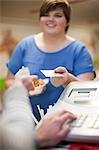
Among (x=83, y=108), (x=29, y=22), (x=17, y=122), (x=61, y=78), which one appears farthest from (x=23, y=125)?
(x=29, y=22)

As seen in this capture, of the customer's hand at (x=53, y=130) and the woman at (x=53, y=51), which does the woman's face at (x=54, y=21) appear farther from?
the customer's hand at (x=53, y=130)

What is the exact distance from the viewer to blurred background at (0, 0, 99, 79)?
3842 millimetres

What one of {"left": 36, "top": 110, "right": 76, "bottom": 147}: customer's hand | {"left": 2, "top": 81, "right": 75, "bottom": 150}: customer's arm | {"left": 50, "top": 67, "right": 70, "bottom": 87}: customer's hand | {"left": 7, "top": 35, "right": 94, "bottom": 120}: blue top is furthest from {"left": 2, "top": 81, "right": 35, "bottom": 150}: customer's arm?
{"left": 7, "top": 35, "right": 94, "bottom": 120}: blue top

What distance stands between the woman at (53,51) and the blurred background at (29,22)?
2.19 meters

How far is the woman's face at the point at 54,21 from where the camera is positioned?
1332 mm

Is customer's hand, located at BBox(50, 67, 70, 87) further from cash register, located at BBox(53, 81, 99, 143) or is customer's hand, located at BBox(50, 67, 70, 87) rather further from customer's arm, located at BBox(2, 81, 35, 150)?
customer's arm, located at BBox(2, 81, 35, 150)

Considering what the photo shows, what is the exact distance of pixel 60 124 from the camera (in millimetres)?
703

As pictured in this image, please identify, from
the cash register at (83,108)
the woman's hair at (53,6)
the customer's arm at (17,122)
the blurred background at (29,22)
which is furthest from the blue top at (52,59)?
the blurred background at (29,22)

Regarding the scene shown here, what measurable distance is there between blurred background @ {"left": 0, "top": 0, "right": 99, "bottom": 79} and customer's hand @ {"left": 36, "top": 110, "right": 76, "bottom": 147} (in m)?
2.89

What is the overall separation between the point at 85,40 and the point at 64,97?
404cm

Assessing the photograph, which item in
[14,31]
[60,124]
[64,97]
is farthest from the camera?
[14,31]

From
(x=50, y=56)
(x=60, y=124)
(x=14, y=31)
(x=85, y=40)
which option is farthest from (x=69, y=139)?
(x=85, y=40)

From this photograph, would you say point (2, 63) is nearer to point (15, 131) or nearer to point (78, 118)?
point (78, 118)

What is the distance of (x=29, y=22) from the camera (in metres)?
4.68
